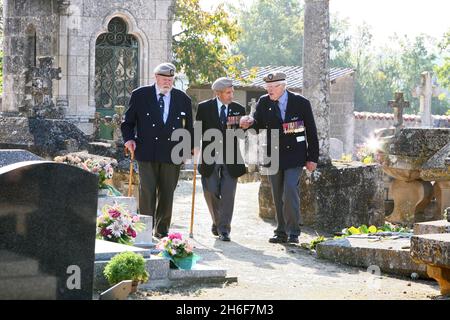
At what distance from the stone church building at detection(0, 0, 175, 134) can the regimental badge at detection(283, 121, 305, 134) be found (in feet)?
31.4

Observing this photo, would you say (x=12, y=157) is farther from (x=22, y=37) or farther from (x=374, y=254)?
(x=22, y=37)

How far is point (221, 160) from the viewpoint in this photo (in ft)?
39.3

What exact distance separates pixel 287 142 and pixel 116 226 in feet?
9.36

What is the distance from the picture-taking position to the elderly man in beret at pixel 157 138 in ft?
37.4

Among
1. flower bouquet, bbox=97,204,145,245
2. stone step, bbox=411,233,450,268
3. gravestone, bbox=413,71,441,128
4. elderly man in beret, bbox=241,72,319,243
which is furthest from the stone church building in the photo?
stone step, bbox=411,233,450,268

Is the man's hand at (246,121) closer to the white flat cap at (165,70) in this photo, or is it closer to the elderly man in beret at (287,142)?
the elderly man in beret at (287,142)

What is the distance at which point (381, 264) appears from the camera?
10.0 meters

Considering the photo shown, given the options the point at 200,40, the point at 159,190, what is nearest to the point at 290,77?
the point at 200,40

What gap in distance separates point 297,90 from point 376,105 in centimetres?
2672

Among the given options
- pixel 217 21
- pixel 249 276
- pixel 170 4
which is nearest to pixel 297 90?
pixel 217 21

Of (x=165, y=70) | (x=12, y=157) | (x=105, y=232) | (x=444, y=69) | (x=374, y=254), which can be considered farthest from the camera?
(x=444, y=69)

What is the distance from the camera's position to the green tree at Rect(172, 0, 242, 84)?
30.4 m

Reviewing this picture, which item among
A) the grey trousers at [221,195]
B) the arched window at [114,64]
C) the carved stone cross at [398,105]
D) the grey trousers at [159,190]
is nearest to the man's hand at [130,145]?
the grey trousers at [159,190]
